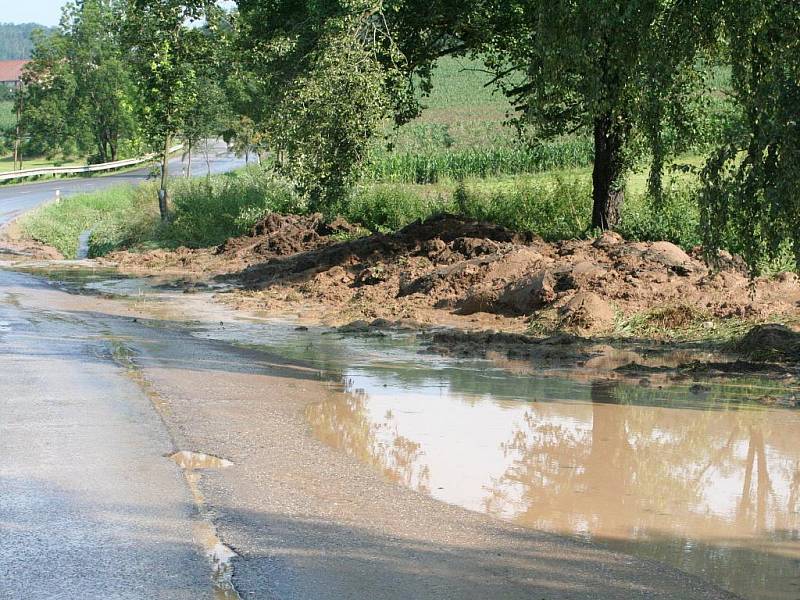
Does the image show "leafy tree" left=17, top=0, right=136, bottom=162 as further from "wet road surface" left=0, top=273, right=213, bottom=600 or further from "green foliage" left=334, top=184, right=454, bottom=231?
"wet road surface" left=0, top=273, right=213, bottom=600

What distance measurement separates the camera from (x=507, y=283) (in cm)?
1889

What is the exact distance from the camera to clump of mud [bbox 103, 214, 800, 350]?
54.5 feet

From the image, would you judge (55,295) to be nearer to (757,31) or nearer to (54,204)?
(757,31)

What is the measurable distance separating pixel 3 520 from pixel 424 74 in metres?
18.2

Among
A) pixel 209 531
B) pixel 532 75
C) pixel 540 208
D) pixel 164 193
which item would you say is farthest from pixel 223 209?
pixel 209 531

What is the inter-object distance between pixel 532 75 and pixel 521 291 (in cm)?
418

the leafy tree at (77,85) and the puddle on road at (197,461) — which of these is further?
the leafy tree at (77,85)

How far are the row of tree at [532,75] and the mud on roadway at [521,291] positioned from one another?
68.6 inches

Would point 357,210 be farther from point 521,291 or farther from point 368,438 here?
point 368,438

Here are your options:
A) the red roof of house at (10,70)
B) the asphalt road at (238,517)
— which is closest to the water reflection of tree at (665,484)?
the asphalt road at (238,517)

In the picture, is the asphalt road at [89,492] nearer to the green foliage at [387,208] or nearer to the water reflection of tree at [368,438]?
the water reflection of tree at [368,438]

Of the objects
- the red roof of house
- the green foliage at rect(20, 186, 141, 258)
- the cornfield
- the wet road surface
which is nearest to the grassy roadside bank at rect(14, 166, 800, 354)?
the green foliage at rect(20, 186, 141, 258)

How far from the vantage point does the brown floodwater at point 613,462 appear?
709 centimetres

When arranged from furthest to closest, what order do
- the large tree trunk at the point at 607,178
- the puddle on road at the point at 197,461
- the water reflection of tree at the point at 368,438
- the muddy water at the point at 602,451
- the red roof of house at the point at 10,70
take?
the red roof of house at the point at 10,70
the large tree trunk at the point at 607,178
the water reflection of tree at the point at 368,438
the puddle on road at the point at 197,461
the muddy water at the point at 602,451
